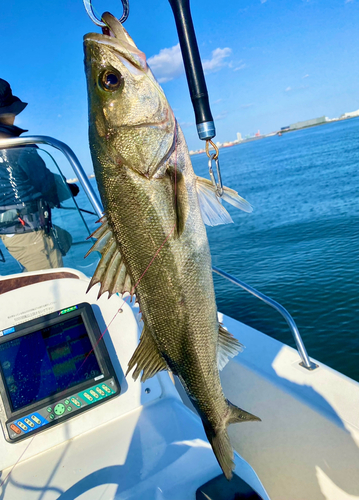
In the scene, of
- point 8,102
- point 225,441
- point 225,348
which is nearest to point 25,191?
point 8,102

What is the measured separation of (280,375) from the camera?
305cm

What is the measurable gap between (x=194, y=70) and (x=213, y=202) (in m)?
0.69

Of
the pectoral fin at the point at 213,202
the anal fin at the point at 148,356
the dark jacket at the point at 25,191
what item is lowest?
the anal fin at the point at 148,356

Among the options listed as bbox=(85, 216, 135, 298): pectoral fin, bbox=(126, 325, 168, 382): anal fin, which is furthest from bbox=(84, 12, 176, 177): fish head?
bbox=(126, 325, 168, 382): anal fin

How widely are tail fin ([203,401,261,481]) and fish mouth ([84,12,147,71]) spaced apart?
186 centimetres

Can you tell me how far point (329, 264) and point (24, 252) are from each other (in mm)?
9908

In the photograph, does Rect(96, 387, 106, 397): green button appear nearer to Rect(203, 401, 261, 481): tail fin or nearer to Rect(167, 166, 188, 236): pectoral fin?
Rect(203, 401, 261, 481): tail fin

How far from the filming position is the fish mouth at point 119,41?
150 cm

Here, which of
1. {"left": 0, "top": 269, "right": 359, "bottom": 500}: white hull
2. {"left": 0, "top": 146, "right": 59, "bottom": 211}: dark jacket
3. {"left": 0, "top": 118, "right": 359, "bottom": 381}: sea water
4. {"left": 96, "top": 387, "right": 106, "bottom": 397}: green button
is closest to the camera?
{"left": 0, "top": 269, "right": 359, "bottom": 500}: white hull

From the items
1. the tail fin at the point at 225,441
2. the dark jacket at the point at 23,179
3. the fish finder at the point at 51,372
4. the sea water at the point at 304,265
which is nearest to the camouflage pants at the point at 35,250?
the dark jacket at the point at 23,179

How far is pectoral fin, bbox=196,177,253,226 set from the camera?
5.59 ft

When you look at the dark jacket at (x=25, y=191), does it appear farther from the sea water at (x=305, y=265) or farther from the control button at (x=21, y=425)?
the sea water at (x=305, y=265)

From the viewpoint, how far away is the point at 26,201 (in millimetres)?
3264

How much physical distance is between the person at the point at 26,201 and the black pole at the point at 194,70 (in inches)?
79.4
